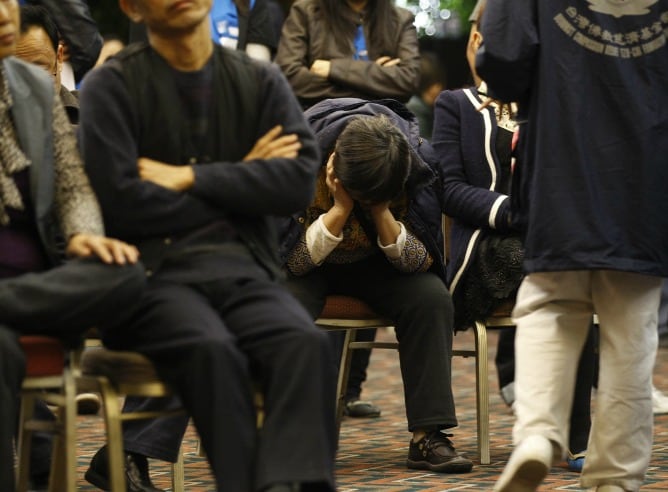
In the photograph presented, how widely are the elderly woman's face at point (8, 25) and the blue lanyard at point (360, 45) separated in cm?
334

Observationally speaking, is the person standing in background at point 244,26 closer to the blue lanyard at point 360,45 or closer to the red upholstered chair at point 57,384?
the blue lanyard at point 360,45

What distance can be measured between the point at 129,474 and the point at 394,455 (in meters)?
1.48

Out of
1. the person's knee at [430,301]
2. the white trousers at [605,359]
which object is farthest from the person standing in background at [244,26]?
the white trousers at [605,359]

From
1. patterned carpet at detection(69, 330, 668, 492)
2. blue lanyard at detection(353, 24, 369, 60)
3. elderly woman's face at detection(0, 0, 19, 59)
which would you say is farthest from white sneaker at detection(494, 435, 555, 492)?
blue lanyard at detection(353, 24, 369, 60)

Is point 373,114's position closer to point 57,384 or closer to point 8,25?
point 8,25

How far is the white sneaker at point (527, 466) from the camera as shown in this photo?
407cm

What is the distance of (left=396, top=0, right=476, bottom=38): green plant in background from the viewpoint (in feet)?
57.2

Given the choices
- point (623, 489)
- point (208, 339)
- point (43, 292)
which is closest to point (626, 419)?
point (623, 489)

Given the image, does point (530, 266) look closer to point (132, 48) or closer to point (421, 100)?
point (132, 48)

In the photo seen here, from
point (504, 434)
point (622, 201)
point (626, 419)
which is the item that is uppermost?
point (622, 201)

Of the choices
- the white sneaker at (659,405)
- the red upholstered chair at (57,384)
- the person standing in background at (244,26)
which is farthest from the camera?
the white sneaker at (659,405)

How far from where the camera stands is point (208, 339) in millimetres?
3588

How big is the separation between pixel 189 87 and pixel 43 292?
29.4 inches

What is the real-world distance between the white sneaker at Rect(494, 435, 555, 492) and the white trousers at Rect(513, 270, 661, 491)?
5.9 inches
